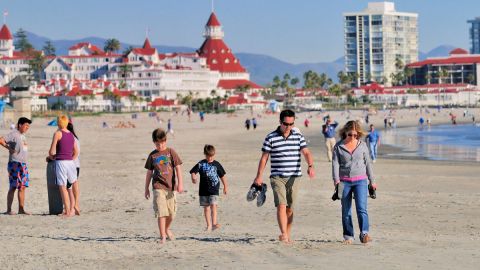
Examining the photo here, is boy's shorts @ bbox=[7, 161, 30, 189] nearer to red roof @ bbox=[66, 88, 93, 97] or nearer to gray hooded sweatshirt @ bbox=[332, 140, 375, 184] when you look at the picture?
gray hooded sweatshirt @ bbox=[332, 140, 375, 184]

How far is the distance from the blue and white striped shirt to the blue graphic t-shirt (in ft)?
4.31

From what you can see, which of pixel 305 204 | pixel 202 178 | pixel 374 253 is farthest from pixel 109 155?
pixel 374 253

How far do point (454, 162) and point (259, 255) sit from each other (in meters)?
21.1

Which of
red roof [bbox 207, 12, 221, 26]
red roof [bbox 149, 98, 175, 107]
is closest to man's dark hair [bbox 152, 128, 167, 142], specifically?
red roof [bbox 149, 98, 175, 107]

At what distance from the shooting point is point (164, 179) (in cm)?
1108

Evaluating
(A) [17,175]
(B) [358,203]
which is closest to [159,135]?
(B) [358,203]

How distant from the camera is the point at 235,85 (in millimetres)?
171125

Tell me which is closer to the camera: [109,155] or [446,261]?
[446,261]

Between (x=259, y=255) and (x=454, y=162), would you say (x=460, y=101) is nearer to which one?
(x=454, y=162)

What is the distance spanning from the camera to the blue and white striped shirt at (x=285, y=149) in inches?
417

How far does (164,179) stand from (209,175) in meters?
0.85

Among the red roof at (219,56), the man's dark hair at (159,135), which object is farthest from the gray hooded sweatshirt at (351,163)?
the red roof at (219,56)

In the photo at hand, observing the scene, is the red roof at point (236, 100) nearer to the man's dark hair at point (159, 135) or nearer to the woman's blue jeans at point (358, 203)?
the man's dark hair at point (159, 135)

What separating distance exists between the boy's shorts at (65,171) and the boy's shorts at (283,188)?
3744 mm
